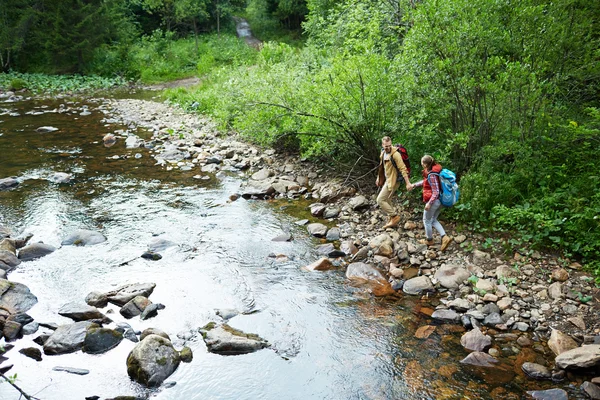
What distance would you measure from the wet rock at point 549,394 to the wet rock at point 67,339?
6249 millimetres

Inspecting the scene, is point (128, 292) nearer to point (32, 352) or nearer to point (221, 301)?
point (221, 301)

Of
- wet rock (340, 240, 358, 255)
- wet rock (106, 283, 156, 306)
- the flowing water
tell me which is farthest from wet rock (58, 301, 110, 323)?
wet rock (340, 240, 358, 255)

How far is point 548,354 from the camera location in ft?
21.3

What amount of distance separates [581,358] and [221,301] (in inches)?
216

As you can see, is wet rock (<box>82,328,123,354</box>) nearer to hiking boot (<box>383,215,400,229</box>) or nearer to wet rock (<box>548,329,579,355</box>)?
hiking boot (<box>383,215,400,229</box>)

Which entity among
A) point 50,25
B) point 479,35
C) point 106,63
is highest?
point 479,35

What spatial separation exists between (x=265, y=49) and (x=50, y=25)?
21444 millimetres

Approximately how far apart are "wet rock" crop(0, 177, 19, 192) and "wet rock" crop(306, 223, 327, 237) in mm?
9051

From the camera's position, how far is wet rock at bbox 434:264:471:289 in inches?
320

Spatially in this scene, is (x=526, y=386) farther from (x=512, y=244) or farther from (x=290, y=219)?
(x=290, y=219)

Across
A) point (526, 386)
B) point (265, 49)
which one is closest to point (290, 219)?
point (526, 386)

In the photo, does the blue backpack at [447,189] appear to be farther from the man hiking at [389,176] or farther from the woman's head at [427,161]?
the man hiking at [389,176]

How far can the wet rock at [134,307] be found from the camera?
24.8 ft

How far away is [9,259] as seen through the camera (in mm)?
8984
